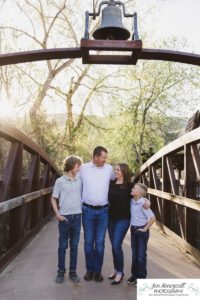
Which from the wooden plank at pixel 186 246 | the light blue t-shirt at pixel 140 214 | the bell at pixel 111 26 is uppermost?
the bell at pixel 111 26

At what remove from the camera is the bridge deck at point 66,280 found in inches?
156

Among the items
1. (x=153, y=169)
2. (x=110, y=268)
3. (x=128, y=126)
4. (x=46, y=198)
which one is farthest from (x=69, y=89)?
(x=110, y=268)

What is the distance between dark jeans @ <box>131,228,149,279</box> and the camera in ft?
13.8

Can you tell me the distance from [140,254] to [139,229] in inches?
9.4

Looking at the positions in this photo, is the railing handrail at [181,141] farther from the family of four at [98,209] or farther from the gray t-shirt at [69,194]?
the gray t-shirt at [69,194]

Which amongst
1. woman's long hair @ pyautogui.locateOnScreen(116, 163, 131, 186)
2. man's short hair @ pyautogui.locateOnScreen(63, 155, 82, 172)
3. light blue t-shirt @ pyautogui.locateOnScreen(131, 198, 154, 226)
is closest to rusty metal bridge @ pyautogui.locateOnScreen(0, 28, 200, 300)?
light blue t-shirt @ pyautogui.locateOnScreen(131, 198, 154, 226)

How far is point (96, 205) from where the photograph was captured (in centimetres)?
443

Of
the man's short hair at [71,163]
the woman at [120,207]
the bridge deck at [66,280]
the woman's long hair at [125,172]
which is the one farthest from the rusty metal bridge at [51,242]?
the woman's long hair at [125,172]

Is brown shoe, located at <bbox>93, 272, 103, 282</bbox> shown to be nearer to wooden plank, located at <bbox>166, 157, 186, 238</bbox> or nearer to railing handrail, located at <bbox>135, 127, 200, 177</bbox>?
railing handrail, located at <bbox>135, 127, 200, 177</bbox>

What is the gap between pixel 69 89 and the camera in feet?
76.3

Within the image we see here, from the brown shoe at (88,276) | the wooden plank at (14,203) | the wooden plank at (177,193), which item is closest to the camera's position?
the brown shoe at (88,276)

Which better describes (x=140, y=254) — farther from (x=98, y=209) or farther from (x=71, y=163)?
(x=71, y=163)

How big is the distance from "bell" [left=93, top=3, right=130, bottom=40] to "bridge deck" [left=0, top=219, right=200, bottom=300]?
221 cm

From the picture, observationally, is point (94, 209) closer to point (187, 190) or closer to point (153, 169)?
point (187, 190)
